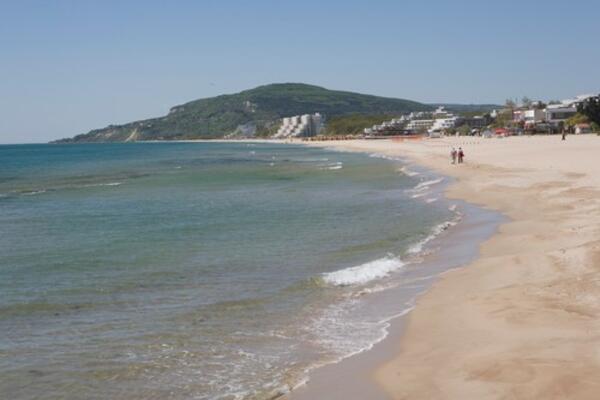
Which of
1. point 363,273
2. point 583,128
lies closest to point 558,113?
point 583,128

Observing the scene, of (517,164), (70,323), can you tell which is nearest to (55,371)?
(70,323)

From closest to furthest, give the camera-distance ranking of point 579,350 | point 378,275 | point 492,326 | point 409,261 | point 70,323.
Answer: point 579,350, point 492,326, point 70,323, point 378,275, point 409,261

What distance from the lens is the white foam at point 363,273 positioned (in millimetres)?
14516

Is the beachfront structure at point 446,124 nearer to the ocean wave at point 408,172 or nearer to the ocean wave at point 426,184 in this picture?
the ocean wave at point 408,172

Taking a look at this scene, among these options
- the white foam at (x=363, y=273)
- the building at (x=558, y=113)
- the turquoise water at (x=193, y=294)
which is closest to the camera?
the turquoise water at (x=193, y=294)

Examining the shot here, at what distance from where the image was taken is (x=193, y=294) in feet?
45.2

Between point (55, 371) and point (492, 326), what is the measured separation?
6.15 metres

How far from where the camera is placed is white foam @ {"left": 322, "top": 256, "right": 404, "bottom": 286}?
14516mm

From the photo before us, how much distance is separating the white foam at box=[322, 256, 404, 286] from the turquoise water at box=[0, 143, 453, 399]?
4 cm

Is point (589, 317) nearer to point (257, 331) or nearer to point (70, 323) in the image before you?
point (257, 331)

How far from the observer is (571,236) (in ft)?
54.9

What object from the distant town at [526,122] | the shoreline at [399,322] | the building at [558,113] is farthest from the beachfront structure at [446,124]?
the shoreline at [399,322]

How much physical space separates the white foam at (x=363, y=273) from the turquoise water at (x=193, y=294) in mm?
42

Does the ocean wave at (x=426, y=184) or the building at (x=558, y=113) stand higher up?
the building at (x=558, y=113)
